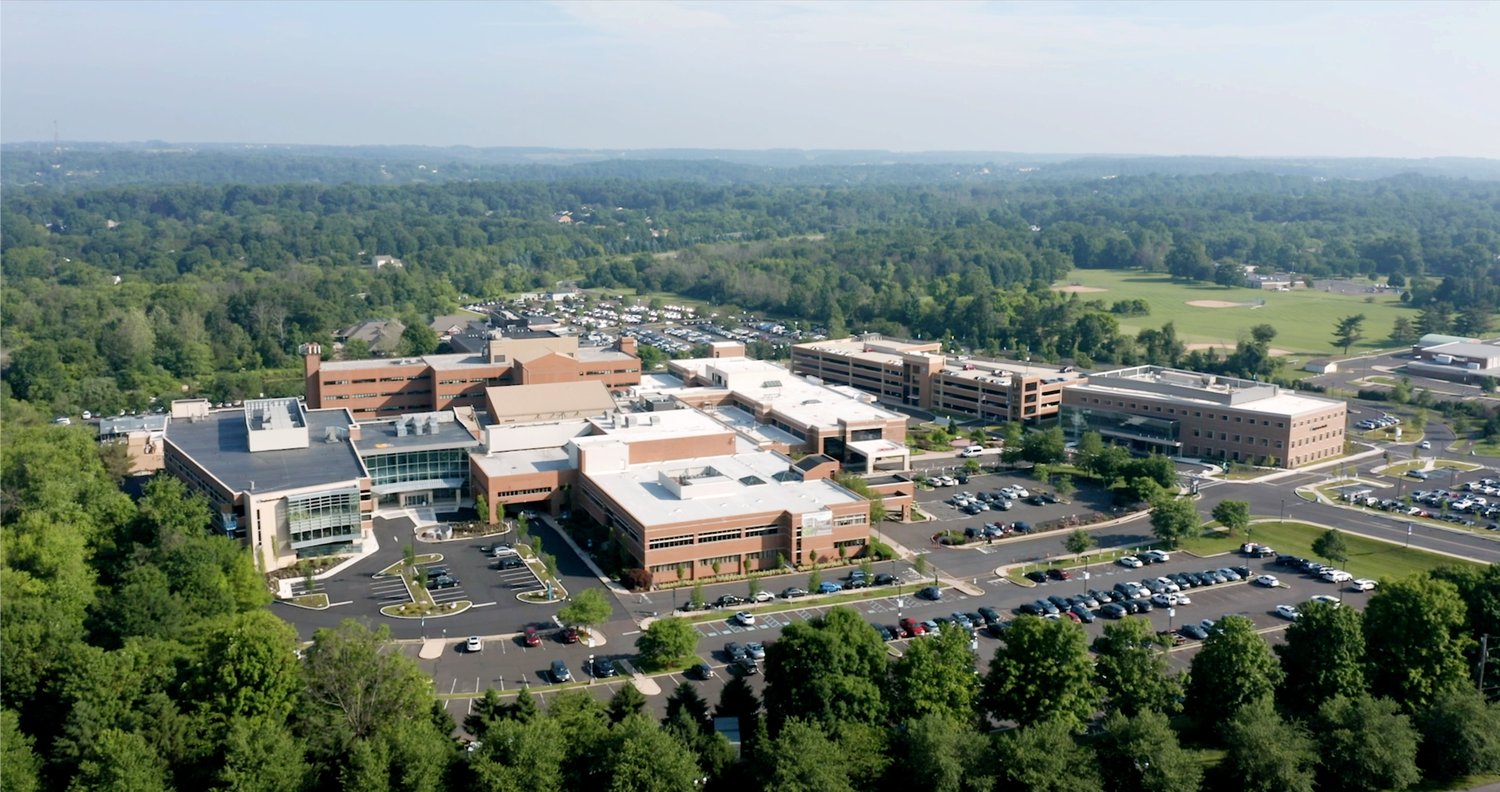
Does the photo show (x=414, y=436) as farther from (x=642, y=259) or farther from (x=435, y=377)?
(x=642, y=259)

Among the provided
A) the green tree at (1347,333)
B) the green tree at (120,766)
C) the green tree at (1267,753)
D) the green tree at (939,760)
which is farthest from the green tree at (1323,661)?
the green tree at (1347,333)

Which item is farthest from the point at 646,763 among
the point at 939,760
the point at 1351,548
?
the point at 1351,548

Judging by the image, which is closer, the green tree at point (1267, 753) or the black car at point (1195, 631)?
the green tree at point (1267, 753)

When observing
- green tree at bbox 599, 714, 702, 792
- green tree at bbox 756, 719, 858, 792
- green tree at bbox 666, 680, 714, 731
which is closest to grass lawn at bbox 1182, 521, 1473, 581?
green tree at bbox 666, 680, 714, 731

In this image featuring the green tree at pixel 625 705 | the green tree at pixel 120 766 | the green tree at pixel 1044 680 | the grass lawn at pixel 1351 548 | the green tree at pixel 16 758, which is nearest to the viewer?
the green tree at pixel 120 766

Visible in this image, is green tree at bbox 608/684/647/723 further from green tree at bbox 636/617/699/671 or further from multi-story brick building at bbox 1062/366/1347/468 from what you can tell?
multi-story brick building at bbox 1062/366/1347/468

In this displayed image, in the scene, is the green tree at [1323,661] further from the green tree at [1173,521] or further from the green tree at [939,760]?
the green tree at [1173,521]
